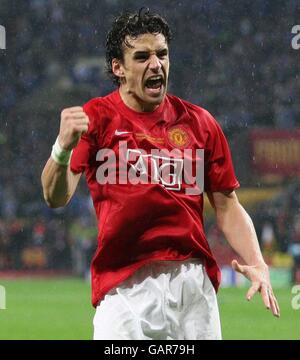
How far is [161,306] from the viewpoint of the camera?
12.4ft

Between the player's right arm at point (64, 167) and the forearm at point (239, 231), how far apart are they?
2.03 feet

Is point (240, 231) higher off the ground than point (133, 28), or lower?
lower

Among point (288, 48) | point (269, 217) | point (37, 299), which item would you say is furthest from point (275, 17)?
point (37, 299)

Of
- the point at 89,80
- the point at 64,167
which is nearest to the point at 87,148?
the point at 64,167

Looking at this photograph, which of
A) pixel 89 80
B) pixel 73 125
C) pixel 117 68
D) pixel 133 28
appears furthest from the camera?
pixel 89 80

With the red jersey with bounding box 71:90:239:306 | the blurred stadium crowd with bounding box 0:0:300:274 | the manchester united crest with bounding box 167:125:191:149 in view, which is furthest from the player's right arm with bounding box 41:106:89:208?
the blurred stadium crowd with bounding box 0:0:300:274

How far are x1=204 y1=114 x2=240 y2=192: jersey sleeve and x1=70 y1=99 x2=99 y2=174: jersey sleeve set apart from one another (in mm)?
444

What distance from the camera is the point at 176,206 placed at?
383 centimetres

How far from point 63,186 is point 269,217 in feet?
44.3

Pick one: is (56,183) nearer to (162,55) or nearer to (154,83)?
(154,83)

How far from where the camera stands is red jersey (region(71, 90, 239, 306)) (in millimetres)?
3822

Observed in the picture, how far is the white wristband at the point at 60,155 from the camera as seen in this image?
358cm

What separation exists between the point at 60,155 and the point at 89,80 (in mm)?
15284

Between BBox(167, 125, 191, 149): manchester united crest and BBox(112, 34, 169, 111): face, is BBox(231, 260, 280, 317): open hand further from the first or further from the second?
BBox(112, 34, 169, 111): face
